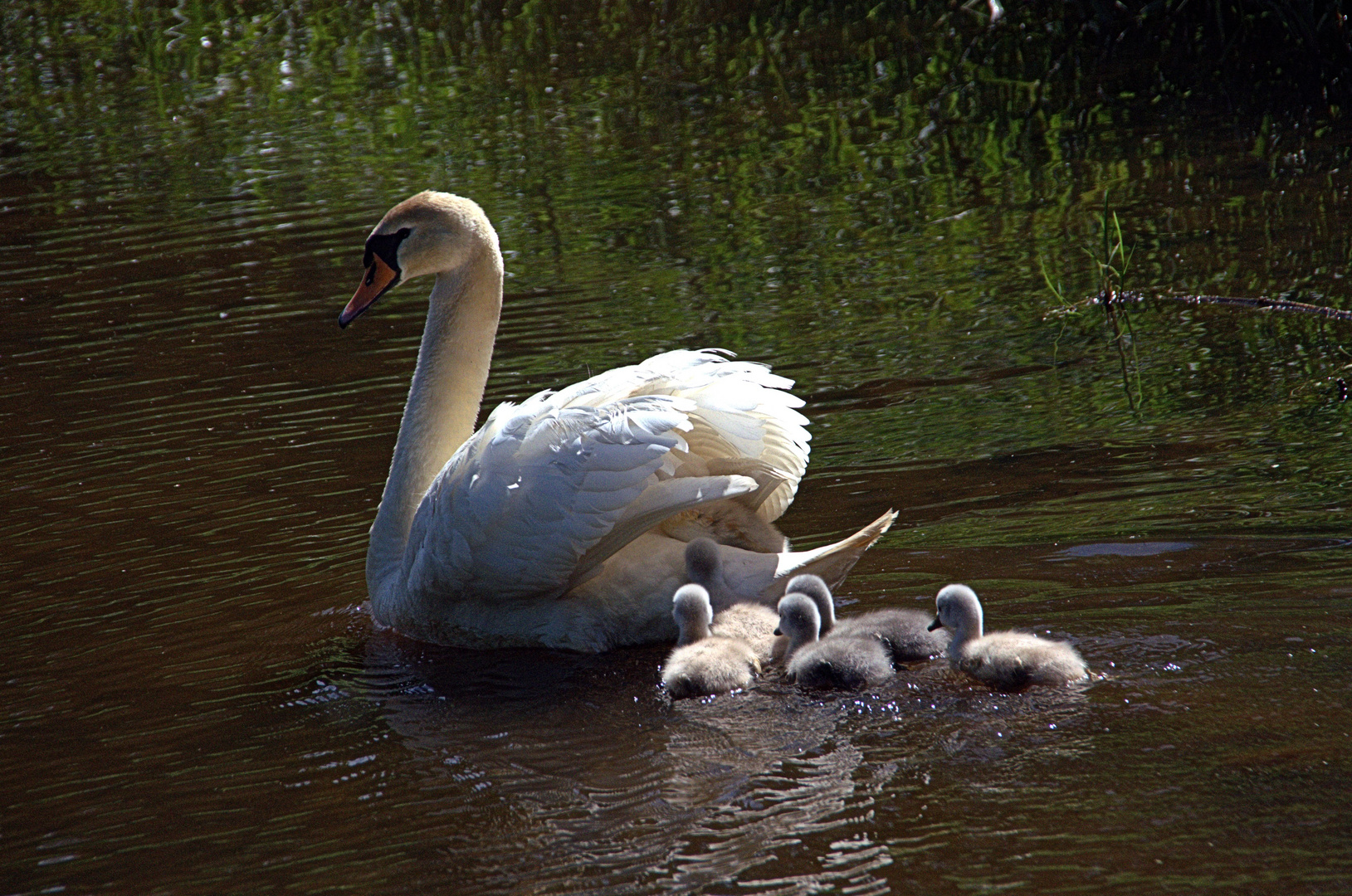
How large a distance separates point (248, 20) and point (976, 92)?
10.1m

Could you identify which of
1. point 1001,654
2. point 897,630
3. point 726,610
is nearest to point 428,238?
point 726,610

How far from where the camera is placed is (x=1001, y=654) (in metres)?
4.50

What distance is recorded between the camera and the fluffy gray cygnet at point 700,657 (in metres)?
4.79

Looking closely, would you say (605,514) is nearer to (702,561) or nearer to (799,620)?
(702,561)

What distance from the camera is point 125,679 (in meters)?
5.50

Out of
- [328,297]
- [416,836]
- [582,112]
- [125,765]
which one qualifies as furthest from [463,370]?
[582,112]

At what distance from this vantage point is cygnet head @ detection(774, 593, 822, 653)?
491 cm

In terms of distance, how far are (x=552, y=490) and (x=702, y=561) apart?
54 centimetres

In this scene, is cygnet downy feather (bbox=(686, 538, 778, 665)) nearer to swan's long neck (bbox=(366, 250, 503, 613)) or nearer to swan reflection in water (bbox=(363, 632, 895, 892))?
swan reflection in water (bbox=(363, 632, 895, 892))

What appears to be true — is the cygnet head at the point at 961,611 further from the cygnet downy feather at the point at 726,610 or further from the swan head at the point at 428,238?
the swan head at the point at 428,238

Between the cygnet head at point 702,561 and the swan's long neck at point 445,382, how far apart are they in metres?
1.20

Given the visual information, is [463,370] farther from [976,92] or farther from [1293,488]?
[976,92]

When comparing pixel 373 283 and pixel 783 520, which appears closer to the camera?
pixel 373 283

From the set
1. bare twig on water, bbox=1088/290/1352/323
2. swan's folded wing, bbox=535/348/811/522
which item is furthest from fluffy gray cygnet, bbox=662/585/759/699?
bare twig on water, bbox=1088/290/1352/323
